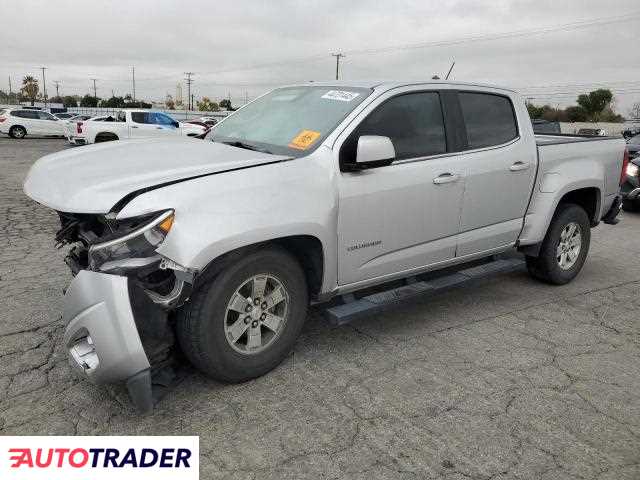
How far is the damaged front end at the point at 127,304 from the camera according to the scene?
8.24ft

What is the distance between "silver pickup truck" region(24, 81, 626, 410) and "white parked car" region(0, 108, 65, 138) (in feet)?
84.5

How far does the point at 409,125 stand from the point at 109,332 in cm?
235

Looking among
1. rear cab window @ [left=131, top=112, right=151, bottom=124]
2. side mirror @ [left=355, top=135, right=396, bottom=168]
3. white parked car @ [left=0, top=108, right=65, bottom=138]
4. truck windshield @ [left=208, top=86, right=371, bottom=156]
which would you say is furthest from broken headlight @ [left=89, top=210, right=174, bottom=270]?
white parked car @ [left=0, top=108, right=65, bottom=138]

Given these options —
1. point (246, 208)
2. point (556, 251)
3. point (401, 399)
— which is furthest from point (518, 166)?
point (246, 208)

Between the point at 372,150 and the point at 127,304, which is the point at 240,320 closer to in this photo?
the point at 127,304

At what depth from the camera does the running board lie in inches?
131

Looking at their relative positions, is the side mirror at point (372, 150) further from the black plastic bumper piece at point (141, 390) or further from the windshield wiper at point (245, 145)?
the black plastic bumper piece at point (141, 390)

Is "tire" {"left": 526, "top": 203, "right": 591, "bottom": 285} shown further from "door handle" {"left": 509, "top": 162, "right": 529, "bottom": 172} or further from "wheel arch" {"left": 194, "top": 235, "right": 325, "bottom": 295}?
"wheel arch" {"left": 194, "top": 235, "right": 325, "bottom": 295}

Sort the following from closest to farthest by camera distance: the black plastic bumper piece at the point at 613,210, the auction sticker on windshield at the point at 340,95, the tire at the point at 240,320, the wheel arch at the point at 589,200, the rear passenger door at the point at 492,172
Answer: the tire at the point at 240,320 < the auction sticker on windshield at the point at 340,95 < the rear passenger door at the point at 492,172 < the wheel arch at the point at 589,200 < the black plastic bumper piece at the point at 613,210

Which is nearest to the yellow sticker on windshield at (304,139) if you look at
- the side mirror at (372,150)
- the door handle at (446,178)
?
the side mirror at (372,150)

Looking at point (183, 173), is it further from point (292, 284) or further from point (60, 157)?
point (60, 157)

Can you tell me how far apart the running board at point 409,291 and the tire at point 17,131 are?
2772 centimetres

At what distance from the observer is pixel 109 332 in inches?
98.8

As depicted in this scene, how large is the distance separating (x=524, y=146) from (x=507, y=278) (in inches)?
57.5
